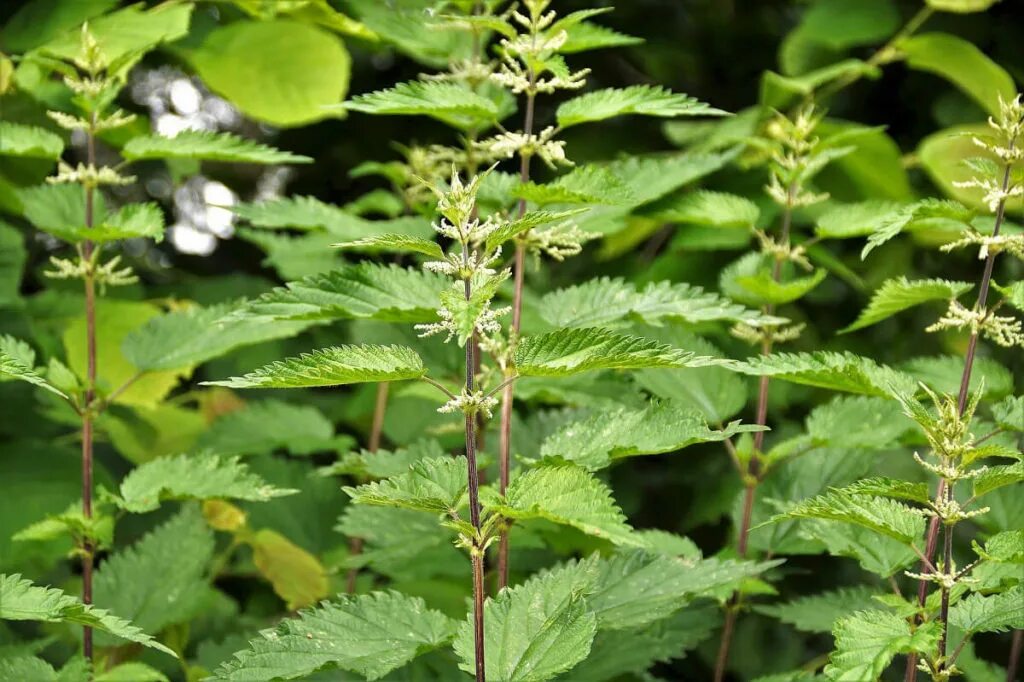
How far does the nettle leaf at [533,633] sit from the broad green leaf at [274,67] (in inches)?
36.5

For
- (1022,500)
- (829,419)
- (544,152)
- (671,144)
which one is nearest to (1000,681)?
(1022,500)

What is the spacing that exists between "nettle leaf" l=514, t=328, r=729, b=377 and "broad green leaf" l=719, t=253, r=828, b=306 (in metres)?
0.36

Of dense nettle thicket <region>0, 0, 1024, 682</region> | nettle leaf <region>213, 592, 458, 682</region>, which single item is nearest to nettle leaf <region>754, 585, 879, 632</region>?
dense nettle thicket <region>0, 0, 1024, 682</region>

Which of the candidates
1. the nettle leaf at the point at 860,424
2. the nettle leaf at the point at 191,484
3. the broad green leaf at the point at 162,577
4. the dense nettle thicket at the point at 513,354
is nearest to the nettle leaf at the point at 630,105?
the dense nettle thicket at the point at 513,354

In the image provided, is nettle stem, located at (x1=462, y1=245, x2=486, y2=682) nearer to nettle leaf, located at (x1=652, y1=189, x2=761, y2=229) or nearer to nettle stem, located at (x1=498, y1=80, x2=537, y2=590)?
nettle stem, located at (x1=498, y1=80, x2=537, y2=590)

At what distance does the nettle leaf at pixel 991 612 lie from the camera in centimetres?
88

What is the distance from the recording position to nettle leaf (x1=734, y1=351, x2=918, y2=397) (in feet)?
2.99

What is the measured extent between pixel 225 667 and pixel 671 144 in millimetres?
1490

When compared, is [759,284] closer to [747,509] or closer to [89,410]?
[747,509]

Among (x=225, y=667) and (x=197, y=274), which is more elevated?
(x=197, y=274)

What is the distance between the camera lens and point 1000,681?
1182 mm

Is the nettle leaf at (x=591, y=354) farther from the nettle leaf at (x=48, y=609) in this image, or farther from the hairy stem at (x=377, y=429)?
the hairy stem at (x=377, y=429)

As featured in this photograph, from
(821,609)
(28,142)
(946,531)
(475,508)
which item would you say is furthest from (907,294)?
(28,142)

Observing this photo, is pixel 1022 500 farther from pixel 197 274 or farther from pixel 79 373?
pixel 197 274
